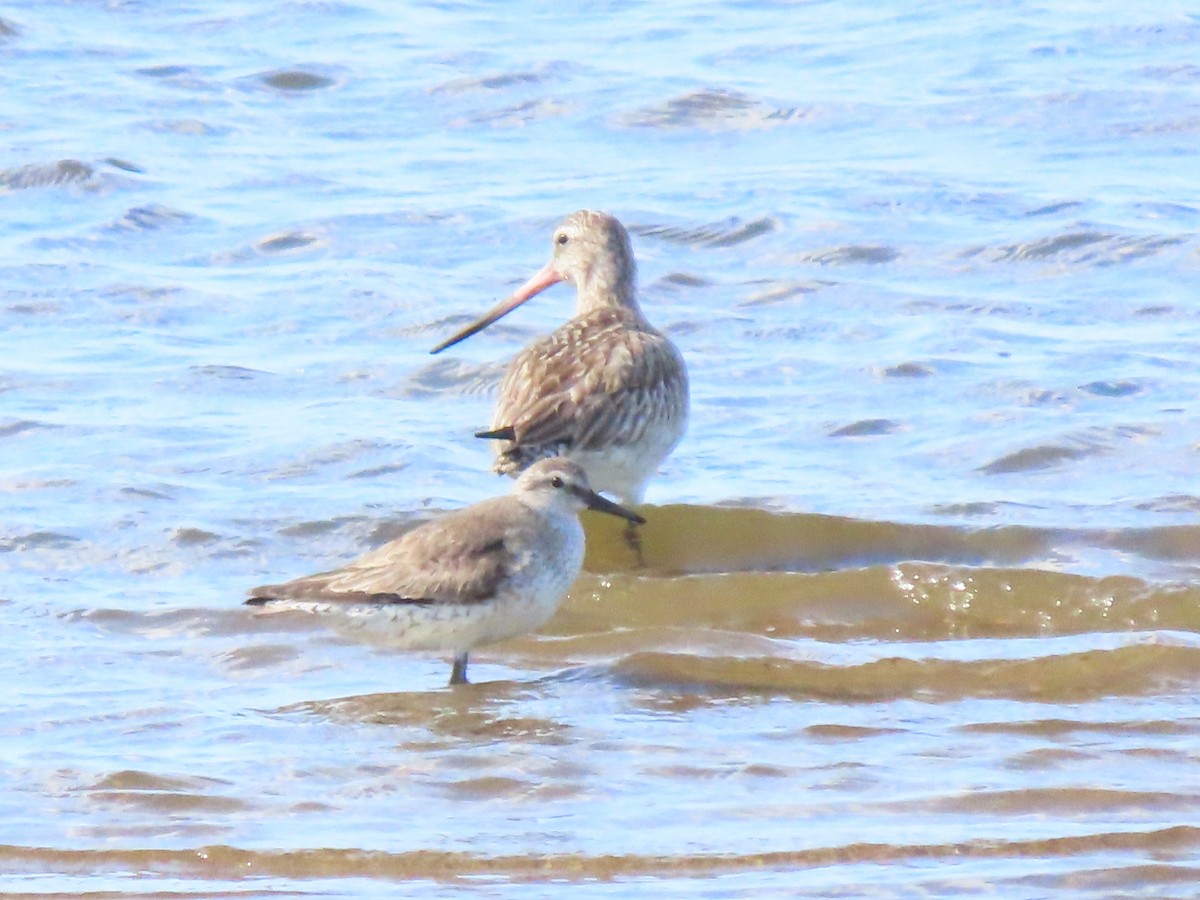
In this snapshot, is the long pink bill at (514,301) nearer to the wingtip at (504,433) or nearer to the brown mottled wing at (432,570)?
the wingtip at (504,433)

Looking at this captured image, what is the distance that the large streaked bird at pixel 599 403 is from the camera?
8.59 meters

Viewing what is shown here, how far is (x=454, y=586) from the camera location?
7.05m

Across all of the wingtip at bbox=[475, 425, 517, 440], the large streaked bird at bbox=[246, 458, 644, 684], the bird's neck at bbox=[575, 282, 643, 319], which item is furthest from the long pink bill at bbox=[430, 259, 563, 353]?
the large streaked bird at bbox=[246, 458, 644, 684]

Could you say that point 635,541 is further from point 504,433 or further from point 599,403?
point 504,433

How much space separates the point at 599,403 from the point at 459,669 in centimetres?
185

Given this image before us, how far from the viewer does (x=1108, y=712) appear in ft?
22.0

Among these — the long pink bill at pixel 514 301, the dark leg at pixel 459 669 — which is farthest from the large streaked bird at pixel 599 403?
the dark leg at pixel 459 669

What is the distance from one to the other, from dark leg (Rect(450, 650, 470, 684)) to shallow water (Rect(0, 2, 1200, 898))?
123mm

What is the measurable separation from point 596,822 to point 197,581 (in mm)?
2782

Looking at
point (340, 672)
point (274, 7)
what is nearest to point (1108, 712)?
point (340, 672)

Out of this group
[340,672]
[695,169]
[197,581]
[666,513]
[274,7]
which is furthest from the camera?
[274,7]

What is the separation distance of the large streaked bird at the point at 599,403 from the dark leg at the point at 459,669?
1317 millimetres

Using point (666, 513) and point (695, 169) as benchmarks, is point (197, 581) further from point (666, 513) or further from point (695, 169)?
point (695, 169)

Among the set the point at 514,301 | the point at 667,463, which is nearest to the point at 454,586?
the point at 667,463
